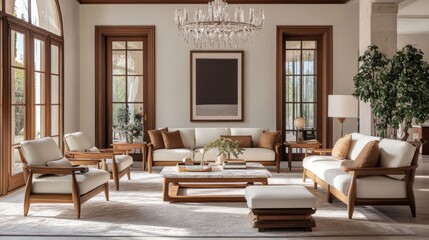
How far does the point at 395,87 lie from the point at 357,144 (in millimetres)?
1044

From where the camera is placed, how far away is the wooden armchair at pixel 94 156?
7.57 m

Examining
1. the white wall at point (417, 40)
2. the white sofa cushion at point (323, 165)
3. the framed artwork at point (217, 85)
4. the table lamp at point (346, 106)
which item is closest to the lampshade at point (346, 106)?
the table lamp at point (346, 106)

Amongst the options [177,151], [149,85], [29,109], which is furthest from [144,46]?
[29,109]

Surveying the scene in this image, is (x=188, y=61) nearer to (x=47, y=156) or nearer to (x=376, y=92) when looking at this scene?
(x=376, y=92)

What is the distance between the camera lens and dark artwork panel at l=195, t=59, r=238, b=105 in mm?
10977

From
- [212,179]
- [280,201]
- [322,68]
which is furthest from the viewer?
[322,68]

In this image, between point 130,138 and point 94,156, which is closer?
point 94,156

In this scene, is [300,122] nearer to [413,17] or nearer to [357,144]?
[357,144]

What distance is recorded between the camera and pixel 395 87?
7.68 meters

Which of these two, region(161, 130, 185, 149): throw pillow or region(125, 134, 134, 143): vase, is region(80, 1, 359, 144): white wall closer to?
region(125, 134, 134, 143): vase

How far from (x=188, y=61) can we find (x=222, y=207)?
517cm

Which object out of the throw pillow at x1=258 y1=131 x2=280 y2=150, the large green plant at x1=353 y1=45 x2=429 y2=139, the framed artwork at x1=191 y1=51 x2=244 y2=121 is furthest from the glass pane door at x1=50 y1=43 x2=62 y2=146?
the large green plant at x1=353 y1=45 x2=429 y2=139

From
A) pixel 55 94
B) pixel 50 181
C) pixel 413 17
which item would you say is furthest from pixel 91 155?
pixel 413 17

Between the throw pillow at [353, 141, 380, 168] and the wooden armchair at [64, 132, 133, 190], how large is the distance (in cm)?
340
